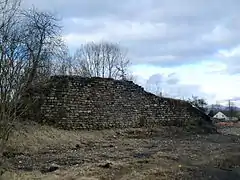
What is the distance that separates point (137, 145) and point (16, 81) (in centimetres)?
1075

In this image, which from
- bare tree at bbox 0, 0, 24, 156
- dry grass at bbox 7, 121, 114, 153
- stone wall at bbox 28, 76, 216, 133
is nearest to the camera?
bare tree at bbox 0, 0, 24, 156

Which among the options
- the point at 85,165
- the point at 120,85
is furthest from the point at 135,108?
the point at 85,165

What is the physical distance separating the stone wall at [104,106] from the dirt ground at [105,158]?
1292mm

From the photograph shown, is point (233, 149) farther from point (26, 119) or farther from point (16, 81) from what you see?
point (16, 81)

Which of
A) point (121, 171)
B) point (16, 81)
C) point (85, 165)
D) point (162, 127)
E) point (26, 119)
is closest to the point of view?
point (16, 81)

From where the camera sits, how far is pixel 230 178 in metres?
12.4

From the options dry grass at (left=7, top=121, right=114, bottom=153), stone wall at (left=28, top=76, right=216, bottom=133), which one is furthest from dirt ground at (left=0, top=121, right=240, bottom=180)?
stone wall at (left=28, top=76, right=216, bottom=133)

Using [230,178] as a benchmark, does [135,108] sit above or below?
above

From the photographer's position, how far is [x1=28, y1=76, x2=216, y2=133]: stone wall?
22.2 metres

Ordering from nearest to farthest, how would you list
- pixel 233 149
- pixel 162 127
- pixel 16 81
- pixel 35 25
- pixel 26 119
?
pixel 16 81
pixel 233 149
pixel 26 119
pixel 35 25
pixel 162 127

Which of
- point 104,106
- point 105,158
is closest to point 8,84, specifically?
point 105,158

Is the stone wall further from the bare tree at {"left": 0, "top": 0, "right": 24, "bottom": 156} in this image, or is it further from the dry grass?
the bare tree at {"left": 0, "top": 0, "right": 24, "bottom": 156}

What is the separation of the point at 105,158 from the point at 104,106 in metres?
9.88

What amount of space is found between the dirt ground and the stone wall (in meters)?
1.29
